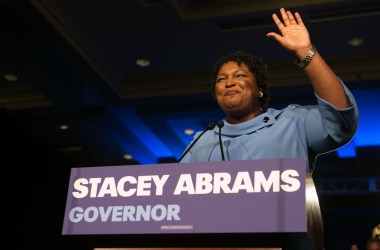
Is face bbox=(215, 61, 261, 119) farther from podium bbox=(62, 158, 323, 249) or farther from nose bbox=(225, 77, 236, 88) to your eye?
podium bbox=(62, 158, 323, 249)

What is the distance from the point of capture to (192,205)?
86 centimetres

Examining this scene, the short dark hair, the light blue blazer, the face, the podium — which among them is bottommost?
the podium

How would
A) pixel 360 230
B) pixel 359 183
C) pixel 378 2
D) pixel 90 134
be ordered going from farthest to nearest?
1. pixel 360 230
2. pixel 359 183
3. pixel 90 134
4. pixel 378 2

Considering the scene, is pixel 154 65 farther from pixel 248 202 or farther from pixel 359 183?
pixel 248 202

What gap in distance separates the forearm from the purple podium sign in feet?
1.07

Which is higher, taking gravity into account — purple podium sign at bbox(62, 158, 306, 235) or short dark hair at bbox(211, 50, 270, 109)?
short dark hair at bbox(211, 50, 270, 109)

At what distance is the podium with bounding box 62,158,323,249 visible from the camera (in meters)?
0.81

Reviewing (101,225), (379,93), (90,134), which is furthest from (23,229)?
(101,225)

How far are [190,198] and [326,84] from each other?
0.42 m

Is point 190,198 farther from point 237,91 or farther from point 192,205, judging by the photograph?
point 237,91

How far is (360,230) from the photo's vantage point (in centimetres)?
813

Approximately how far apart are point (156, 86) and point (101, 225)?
460 centimetres

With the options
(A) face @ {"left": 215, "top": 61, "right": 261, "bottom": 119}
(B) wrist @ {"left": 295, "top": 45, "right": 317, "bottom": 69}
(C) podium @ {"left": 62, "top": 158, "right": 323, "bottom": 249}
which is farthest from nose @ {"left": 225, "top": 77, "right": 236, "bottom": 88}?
(C) podium @ {"left": 62, "top": 158, "right": 323, "bottom": 249}

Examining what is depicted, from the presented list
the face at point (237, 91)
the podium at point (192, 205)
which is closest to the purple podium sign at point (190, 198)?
the podium at point (192, 205)
